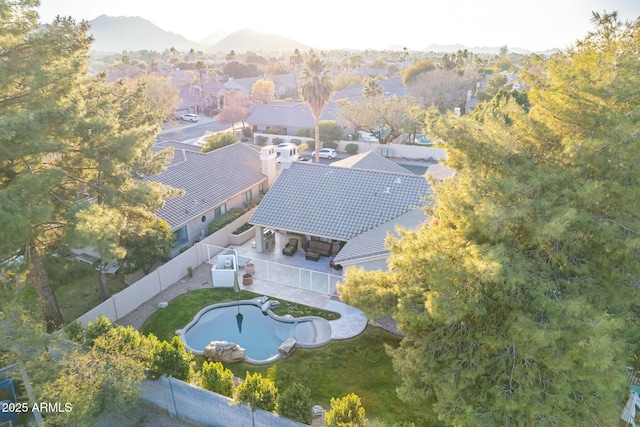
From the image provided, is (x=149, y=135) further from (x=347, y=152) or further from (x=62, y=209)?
(x=347, y=152)

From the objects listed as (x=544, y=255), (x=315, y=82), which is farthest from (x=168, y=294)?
(x=315, y=82)

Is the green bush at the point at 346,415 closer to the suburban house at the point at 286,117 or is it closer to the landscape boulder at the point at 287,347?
the landscape boulder at the point at 287,347

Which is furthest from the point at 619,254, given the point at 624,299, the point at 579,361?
the point at 579,361

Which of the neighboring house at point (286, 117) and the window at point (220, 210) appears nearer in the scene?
Result: the window at point (220, 210)

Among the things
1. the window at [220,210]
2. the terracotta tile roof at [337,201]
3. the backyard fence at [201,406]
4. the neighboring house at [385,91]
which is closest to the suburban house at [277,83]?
the neighboring house at [385,91]

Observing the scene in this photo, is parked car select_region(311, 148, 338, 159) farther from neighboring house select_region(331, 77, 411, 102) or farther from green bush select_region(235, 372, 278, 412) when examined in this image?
green bush select_region(235, 372, 278, 412)

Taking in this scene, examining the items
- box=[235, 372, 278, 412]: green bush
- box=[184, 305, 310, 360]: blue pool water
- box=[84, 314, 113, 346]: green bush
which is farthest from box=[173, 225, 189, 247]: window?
box=[235, 372, 278, 412]: green bush
